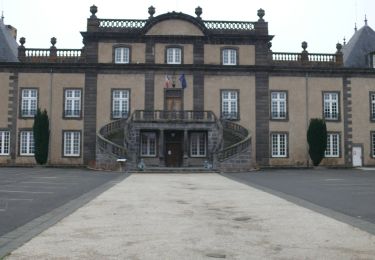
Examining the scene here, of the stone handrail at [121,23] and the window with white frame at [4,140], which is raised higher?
the stone handrail at [121,23]

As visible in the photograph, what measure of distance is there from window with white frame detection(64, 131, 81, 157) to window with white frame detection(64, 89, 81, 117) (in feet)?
4.81

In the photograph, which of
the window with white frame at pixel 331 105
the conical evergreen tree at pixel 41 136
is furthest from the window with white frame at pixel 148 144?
the window with white frame at pixel 331 105

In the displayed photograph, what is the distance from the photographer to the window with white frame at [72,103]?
114ft

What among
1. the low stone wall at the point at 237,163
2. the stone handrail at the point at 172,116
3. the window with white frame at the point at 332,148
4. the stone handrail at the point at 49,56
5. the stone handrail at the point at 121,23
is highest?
the stone handrail at the point at 121,23

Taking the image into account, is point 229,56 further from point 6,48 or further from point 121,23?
point 6,48

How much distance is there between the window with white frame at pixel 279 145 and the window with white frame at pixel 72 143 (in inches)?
593

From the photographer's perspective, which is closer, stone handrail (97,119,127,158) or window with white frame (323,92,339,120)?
stone handrail (97,119,127,158)

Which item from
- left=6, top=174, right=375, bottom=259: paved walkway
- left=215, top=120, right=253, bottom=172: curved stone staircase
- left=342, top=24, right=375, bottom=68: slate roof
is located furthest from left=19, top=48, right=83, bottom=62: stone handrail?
left=6, top=174, right=375, bottom=259: paved walkway

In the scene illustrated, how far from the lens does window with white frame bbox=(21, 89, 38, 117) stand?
3494 cm

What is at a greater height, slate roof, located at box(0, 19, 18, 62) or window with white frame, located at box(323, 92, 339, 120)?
slate roof, located at box(0, 19, 18, 62)

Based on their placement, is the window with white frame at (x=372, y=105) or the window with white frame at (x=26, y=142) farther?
the window with white frame at (x=372, y=105)

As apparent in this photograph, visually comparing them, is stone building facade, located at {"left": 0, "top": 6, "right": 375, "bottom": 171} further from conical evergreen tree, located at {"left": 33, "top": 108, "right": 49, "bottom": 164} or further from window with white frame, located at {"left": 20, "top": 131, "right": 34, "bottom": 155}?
conical evergreen tree, located at {"left": 33, "top": 108, "right": 49, "bottom": 164}

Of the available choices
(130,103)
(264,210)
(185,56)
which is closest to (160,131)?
(130,103)

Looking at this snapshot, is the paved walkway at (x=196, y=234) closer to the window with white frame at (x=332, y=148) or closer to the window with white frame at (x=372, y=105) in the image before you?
the window with white frame at (x=332, y=148)
